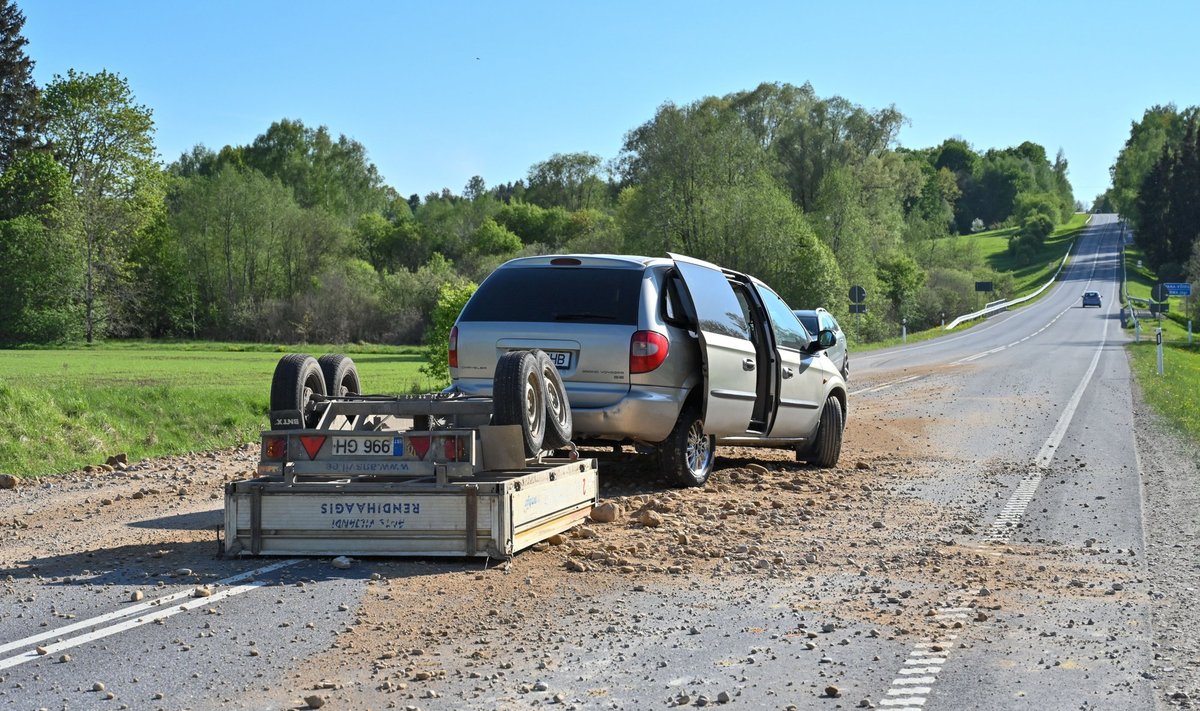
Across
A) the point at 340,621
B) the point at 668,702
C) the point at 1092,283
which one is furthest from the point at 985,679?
the point at 1092,283

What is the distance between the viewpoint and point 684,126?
232 ft

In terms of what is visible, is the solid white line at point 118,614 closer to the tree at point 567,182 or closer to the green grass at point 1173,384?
the green grass at point 1173,384

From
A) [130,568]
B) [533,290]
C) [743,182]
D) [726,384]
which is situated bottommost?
[130,568]

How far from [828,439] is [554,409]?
4992mm

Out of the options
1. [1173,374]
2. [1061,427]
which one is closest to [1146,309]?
[1173,374]

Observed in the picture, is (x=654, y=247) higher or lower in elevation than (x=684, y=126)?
lower

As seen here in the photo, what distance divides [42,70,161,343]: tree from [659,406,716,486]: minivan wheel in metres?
63.5

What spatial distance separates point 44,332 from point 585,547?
201 ft

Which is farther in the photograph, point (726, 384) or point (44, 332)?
point (44, 332)

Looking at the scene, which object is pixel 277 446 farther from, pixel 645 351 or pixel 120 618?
pixel 645 351

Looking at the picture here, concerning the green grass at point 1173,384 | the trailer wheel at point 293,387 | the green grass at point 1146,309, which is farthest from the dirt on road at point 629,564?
the green grass at point 1146,309

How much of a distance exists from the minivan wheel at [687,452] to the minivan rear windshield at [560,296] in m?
1.08

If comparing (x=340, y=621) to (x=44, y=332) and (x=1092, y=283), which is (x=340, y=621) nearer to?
(x=44, y=332)

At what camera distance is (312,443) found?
8406mm
